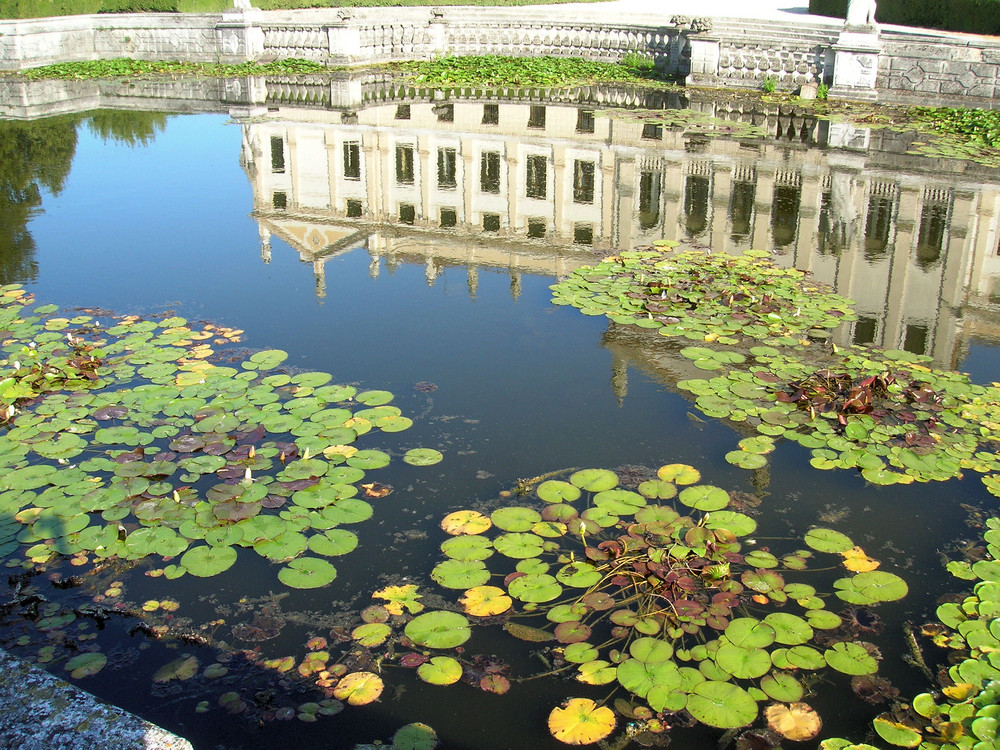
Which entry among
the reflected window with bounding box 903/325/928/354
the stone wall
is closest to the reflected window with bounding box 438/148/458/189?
the reflected window with bounding box 903/325/928/354

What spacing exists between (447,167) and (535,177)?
1.55 meters

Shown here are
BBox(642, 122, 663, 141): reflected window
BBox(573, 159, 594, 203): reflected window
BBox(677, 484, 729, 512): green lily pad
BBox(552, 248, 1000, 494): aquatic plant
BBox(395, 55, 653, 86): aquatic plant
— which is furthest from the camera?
BBox(395, 55, 653, 86): aquatic plant

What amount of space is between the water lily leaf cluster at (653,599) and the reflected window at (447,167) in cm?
920

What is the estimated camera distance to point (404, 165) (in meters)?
15.1

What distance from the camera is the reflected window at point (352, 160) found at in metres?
14.8

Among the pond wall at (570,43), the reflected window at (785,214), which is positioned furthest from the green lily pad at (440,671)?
the pond wall at (570,43)

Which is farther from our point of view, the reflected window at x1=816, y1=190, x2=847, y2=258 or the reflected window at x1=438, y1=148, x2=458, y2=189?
the reflected window at x1=438, y1=148, x2=458, y2=189

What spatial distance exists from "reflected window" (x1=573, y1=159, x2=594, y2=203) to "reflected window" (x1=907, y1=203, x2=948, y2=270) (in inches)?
175

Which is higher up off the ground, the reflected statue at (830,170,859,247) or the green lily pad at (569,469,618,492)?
the reflected statue at (830,170,859,247)

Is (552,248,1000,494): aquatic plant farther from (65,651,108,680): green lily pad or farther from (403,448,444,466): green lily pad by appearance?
(65,651,108,680): green lily pad

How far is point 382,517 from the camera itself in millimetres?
5773

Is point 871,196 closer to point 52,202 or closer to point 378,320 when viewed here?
point 378,320

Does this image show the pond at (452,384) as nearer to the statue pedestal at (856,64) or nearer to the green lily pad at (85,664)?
the green lily pad at (85,664)

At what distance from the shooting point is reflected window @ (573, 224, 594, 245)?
459 inches
